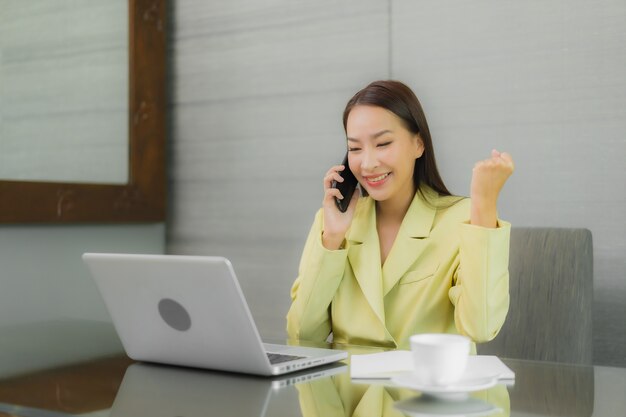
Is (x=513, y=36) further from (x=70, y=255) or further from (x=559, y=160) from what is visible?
(x=70, y=255)

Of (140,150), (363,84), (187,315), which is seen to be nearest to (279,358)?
(187,315)

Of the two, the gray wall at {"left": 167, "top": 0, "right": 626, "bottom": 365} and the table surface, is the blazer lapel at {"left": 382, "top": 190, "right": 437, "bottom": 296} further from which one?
the gray wall at {"left": 167, "top": 0, "right": 626, "bottom": 365}

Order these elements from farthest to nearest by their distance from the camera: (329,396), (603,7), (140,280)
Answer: (603,7)
(140,280)
(329,396)

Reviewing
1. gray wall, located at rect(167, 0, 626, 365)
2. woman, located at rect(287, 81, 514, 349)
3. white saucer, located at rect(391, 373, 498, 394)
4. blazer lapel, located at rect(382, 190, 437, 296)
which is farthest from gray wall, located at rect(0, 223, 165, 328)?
white saucer, located at rect(391, 373, 498, 394)

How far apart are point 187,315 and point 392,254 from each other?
775 millimetres

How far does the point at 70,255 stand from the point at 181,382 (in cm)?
223

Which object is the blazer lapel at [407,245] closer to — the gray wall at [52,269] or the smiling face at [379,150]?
the smiling face at [379,150]

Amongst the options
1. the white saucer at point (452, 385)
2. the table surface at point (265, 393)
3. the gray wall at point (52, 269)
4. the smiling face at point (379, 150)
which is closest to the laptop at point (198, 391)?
the table surface at point (265, 393)

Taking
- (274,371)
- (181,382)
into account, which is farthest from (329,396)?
(181,382)

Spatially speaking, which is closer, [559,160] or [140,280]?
[140,280]

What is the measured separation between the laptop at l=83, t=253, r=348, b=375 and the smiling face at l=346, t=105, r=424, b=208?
69 centimetres

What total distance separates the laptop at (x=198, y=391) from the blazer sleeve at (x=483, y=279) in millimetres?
420

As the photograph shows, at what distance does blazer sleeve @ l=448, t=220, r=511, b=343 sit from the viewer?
1.74 metres

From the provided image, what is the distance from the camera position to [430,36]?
10.1 feet
